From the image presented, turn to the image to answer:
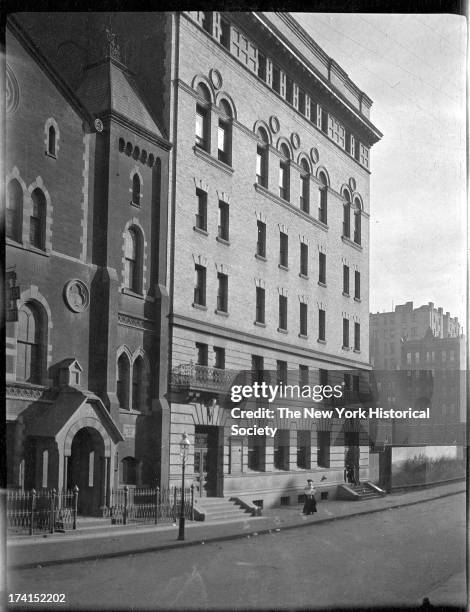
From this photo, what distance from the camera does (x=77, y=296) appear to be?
9.47 m

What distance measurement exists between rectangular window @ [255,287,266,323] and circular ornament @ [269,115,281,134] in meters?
2.40

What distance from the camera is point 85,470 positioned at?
9391 mm

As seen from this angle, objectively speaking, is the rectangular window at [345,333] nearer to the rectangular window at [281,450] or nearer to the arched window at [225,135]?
the rectangular window at [281,450]

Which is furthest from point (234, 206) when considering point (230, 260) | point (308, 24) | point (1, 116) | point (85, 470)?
point (85, 470)

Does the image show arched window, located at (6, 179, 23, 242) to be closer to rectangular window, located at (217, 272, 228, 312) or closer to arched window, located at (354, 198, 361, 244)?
rectangular window, located at (217, 272, 228, 312)

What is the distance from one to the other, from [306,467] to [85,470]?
313cm

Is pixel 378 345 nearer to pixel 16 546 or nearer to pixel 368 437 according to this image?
pixel 368 437

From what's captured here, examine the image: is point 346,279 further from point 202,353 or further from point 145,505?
point 145,505

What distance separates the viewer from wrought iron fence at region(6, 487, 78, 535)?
9.20 meters

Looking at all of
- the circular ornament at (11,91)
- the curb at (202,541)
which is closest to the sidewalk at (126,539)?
the curb at (202,541)

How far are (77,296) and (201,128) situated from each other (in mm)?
2917

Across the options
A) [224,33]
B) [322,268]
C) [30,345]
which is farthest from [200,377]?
[224,33]

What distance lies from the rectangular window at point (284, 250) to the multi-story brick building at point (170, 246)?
2cm

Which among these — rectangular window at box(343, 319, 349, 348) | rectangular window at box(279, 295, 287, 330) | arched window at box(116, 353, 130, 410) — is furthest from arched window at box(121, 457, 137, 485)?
rectangular window at box(343, 319, 349, 348)
